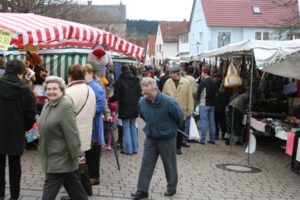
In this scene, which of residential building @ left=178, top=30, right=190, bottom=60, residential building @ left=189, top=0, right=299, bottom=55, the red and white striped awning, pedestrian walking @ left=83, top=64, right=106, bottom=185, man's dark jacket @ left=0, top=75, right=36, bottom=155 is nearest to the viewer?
man's dark jacket @ left=0, top=75, right=36, bottom=155

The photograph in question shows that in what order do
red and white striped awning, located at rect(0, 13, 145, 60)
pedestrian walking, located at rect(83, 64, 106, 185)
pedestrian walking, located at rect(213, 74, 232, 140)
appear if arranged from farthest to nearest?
pedestrian walking, located at rect(213, 74, 232, 140)
red and white striped awning, located at rect(0, 13, 145, 60)
pedestrian walking, located at rect(83, 64, 106, 185)

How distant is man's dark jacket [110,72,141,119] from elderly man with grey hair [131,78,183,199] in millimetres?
2719

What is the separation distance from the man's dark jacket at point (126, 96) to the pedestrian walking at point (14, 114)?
11.7 feet

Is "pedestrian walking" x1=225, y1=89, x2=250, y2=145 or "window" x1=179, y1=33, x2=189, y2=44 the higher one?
"window" x1=179, y1=33, x2=189, y2=44

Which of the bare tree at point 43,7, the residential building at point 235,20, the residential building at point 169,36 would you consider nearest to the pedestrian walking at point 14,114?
the bare tree at point 43,7

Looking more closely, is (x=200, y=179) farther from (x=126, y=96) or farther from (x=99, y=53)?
(x=99, y=53)

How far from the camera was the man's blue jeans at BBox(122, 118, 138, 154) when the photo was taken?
8.82 m

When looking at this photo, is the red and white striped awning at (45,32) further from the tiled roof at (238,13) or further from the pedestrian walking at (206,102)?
the tiled roof at (238,13)

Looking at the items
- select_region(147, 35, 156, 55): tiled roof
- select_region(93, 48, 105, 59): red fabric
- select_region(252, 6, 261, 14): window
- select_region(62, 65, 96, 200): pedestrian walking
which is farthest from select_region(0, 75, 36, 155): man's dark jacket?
select_region(147, 35, 156, 55): tiled roof

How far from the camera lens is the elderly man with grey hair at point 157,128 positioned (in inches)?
229

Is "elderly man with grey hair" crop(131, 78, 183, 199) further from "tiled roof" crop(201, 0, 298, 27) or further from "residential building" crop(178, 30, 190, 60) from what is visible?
"residential building" crop(178, 30, 190, 60)

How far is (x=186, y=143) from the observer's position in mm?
10508

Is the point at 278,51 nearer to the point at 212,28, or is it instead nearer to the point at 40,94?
the point at 40,94

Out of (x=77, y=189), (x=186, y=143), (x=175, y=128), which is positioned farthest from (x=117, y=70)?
(x=77, y=189)
